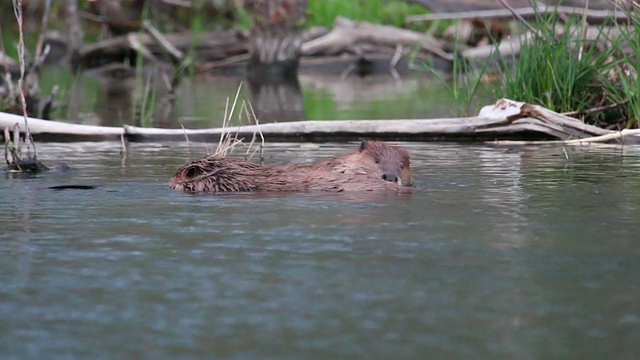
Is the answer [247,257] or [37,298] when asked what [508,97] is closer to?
[247,257]

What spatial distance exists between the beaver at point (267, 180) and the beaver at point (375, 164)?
48 millimetres

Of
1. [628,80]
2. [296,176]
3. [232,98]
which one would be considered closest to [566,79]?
[628,80]

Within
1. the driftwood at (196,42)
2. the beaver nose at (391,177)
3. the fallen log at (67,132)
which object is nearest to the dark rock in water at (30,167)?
the fallen log at (67,132)

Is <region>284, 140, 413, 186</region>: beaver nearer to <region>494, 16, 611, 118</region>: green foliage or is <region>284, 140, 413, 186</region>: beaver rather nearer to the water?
the water

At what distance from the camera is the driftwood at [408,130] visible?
34.2 ft

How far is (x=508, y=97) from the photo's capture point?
11203 mm

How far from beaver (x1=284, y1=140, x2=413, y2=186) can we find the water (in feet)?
0.81

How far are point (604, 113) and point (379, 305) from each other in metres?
7.08

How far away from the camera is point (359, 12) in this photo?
25922mm

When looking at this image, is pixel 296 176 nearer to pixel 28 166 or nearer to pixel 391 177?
pixel 391 177

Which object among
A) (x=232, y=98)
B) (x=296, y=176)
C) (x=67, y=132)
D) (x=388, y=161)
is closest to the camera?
(x=296, y=176)

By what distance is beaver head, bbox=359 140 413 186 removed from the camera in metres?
7.77

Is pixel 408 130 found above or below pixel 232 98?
below

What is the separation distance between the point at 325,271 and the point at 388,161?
2.65 meters
